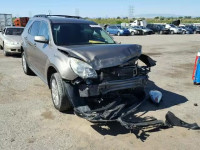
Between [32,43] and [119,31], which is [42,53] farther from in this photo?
[119,31]

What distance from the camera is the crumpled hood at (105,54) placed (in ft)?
14.6

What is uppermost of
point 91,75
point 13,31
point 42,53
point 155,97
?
point 13,31

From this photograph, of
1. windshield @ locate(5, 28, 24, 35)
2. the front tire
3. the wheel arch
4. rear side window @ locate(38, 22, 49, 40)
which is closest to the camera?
the front tire

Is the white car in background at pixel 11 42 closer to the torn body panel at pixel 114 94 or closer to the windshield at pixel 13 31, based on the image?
the windshield at pixel 13 31

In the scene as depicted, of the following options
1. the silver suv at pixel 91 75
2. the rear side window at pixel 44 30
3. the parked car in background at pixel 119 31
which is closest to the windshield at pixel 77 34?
the silver suv at pixel 91 75

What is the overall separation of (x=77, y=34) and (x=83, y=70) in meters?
1.70

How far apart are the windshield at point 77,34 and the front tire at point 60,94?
89cm

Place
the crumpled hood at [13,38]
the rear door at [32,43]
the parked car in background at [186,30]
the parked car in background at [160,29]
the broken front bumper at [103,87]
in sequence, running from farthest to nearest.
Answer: the parked car in background at [186,30]
the parked car in background at [160,29]
the crumpled hood at [13,38]
the rear door at [32,43]
the broken front bumper at [103,87]

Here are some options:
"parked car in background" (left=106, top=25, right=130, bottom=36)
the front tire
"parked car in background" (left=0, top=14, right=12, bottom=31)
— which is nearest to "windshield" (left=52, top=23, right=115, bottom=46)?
the front tire

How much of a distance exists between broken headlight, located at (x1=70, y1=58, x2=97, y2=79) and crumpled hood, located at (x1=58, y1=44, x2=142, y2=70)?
8 centimetres

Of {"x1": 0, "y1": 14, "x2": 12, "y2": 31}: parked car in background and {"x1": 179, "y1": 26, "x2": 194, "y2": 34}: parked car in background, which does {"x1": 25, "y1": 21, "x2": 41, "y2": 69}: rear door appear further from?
{"x1": 179, "y1": 26, "x2": 194, "y2": 34}: parked car in background

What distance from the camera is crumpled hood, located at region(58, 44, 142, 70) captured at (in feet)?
14.6

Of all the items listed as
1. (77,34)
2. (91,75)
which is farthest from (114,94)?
(77,34)

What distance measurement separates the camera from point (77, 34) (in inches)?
228
